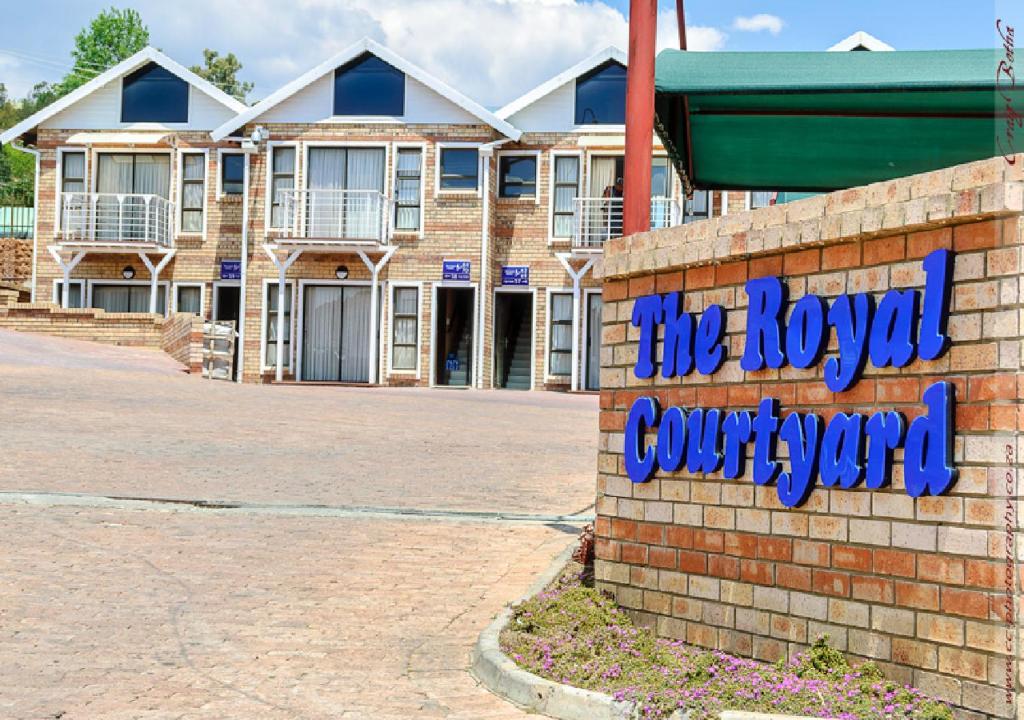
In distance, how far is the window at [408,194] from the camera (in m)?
32.3

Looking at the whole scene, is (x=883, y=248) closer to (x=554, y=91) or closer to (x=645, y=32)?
(x=645, y=32)

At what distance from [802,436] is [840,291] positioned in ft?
2.49

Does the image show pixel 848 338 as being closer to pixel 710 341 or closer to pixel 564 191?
pixel 710 341

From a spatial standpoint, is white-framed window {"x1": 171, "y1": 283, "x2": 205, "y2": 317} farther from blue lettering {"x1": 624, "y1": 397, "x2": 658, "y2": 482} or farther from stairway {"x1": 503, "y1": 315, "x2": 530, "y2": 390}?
blue lettering {"x1": 624, "y1": 397, "x2": 658, "y2": 482}

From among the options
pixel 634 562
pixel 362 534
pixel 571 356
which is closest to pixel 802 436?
pixel 634 562

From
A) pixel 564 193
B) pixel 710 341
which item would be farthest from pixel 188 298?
pixel 710 341

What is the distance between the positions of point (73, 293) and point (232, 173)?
5425 millimetres

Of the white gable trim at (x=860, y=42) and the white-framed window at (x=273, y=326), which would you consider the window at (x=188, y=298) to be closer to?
the white-framed window at (x=273, y=326)

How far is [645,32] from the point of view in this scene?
27.5 feet

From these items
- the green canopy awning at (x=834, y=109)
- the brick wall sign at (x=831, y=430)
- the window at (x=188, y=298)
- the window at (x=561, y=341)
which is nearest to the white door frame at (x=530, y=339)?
the window at (x=561, y=341)

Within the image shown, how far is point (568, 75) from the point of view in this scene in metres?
32.0

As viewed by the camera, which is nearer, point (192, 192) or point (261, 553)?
point (261, 553)

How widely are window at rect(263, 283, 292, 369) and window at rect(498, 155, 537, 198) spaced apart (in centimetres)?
593

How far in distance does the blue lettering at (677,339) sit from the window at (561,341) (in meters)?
24.2
